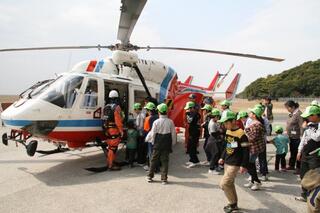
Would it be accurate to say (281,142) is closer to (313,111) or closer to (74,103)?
(313,111)

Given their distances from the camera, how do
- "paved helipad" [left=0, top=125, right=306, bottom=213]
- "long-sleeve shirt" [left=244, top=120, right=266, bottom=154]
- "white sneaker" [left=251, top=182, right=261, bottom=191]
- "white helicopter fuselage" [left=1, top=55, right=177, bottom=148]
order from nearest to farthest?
"paved helipad" [left=0, top=125, right=306, bottom=213] < "white sneaker" [left=251, top=182, right=261, bottom=191] < "long-sleeve shirt" [left=244, top=120, right=266, bottom=154] < "white helicopter fuselage" [left=1, top=55, right=177, bottom=148]

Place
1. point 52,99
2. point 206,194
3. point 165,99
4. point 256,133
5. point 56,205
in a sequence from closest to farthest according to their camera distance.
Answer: point 56,205
point 206,194
point 256,133
point 52,99
point 165,99

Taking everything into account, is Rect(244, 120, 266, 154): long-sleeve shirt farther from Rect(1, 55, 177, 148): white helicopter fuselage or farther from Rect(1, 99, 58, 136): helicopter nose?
Rect(1, 99, 58, 136): helicopter nose

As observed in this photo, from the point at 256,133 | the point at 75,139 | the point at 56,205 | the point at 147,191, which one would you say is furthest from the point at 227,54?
the point at 56,205

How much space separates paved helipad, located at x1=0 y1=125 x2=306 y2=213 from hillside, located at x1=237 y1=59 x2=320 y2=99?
5807 cm

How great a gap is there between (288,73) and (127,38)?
9324 cm

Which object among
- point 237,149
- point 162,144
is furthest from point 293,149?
point 162,144

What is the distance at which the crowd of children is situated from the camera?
4.38 meters

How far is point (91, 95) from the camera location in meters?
7.12

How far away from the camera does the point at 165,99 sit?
32.3ft

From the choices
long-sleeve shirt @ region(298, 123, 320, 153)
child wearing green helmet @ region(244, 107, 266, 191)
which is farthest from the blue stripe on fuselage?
long-sleeve shirt @ region(298, 123, 320, 153)

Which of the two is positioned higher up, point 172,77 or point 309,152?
point 172,77

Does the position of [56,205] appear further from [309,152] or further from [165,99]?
[165,99]

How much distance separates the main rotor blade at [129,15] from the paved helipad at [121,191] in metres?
3.10
